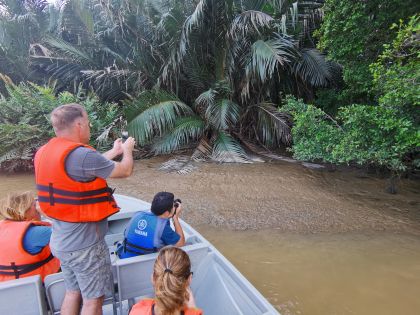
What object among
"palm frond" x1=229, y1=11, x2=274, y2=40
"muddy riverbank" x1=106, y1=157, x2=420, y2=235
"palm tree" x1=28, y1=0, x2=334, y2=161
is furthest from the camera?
"palm tree" x1=28, y1=0, x2=334, y2=161

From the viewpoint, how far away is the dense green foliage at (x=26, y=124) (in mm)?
7273

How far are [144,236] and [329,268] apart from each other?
245 cm

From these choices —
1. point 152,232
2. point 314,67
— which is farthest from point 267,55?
point 152,232

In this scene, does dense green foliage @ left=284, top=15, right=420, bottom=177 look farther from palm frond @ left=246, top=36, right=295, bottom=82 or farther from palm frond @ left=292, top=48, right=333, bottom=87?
palm frond @ left=292, top=48, right=333, bottom=87

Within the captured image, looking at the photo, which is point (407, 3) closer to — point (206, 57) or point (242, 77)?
point (242, 77)

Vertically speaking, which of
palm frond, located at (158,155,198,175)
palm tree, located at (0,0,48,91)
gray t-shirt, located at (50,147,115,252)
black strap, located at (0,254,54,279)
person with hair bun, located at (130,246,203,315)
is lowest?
palm frond, located at (158,155,198,175)

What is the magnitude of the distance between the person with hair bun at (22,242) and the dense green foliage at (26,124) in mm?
5691

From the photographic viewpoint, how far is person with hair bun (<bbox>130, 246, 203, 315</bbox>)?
5.00ft

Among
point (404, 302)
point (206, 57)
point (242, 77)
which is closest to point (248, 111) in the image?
point (242, 77)

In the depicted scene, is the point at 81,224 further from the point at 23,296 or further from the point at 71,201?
the point at 23,296

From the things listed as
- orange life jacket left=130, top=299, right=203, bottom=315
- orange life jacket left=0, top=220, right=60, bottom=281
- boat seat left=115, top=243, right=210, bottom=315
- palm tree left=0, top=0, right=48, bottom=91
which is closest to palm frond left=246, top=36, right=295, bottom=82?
boat seat left=115, top=243, right=210, bottom=315

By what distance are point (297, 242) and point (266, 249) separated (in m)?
0.48

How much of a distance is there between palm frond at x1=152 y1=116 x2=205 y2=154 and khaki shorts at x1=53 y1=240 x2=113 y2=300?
19.2 feet

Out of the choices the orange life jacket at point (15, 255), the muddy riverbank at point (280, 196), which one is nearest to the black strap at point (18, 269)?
the orange life jacket at point (15, 255)
